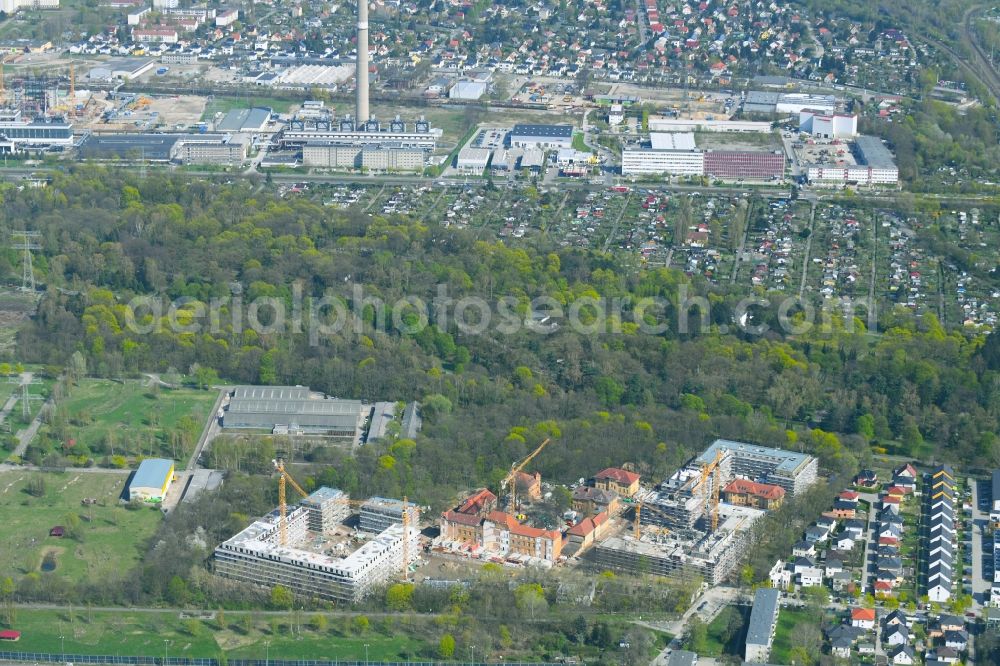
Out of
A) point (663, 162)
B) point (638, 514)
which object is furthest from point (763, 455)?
point (663, 162)

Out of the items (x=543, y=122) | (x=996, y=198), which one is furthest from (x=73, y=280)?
(x=996, y=198)

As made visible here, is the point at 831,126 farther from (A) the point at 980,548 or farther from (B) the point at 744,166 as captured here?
(A) the point at 980,548

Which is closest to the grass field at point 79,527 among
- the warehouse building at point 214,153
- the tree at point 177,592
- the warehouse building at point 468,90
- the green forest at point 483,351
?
the tree at point 177,592

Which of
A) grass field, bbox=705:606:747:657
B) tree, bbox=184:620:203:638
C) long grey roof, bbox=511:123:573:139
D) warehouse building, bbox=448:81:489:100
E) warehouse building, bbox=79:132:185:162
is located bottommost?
tree, bbox=184:620:203:638

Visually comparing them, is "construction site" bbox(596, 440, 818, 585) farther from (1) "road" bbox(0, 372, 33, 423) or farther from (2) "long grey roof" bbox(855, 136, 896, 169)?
(2) "long grey roof" bbox(855, 136, 896, 169)

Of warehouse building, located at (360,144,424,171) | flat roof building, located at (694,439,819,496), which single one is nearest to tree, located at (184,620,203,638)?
flat roof building, located at (694,439,819,496)

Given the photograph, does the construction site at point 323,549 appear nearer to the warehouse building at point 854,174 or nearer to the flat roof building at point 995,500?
the flat roof building at point 995,500
